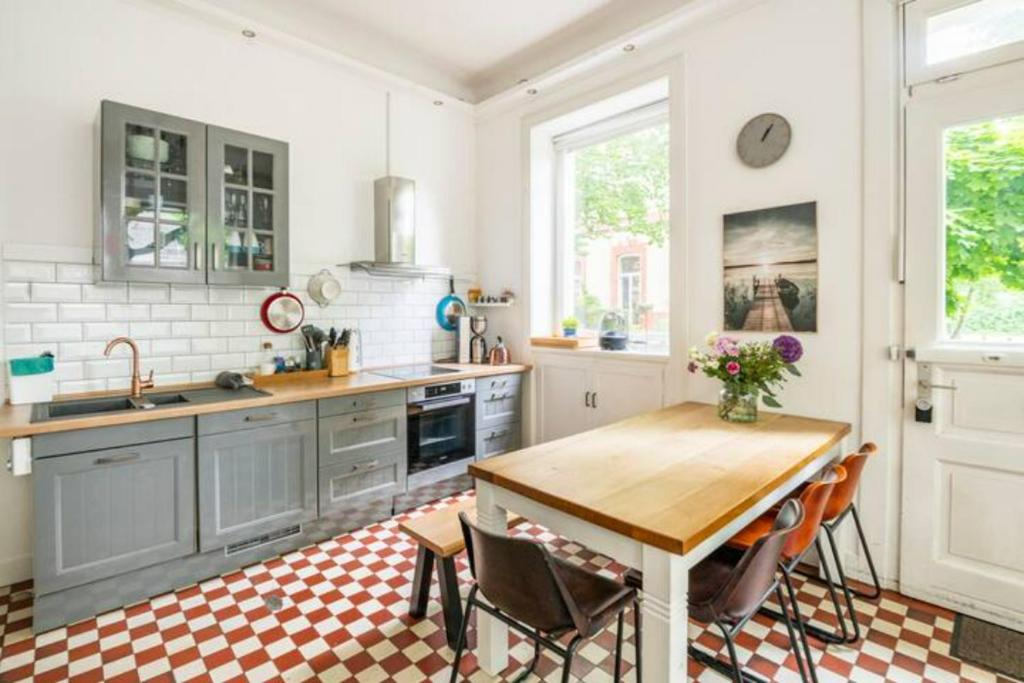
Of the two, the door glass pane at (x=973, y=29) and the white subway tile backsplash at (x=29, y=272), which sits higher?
the door glass pane at (x=973, y=29)

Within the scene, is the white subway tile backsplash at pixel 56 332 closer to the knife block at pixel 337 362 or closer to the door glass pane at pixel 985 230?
the knife block at pixel 337 362

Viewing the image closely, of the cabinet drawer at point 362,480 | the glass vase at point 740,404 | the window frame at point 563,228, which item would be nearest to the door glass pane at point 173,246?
the cabinet drawer at point 362,480

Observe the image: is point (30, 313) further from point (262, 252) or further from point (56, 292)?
point (262, 252)

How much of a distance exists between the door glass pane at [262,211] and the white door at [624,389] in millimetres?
2251

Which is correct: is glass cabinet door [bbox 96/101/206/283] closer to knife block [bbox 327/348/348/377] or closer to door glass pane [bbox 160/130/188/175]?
door glass pane [bbox 160/130/188/175]

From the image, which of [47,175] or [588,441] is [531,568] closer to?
[588,441]

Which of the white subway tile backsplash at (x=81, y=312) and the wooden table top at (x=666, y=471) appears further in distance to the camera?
the white subway tile backsplash at (x=81, y=312)

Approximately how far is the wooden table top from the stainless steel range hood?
2.02 metres

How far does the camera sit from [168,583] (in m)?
2.40

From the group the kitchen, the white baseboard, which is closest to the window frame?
the kitchen

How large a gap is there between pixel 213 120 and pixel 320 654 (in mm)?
2882

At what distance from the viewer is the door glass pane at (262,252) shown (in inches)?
115

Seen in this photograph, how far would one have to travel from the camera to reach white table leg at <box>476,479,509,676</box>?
176cm

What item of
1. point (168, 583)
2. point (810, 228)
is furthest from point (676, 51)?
point (168, 583)
